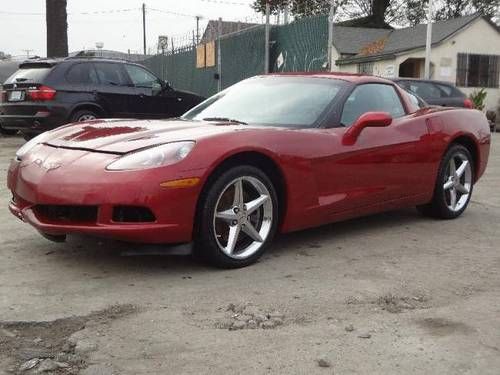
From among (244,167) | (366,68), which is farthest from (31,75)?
(366,68)

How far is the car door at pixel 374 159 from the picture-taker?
15.2ft

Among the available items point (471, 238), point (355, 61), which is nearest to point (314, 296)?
point (471, 238)

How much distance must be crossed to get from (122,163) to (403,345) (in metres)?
1.87

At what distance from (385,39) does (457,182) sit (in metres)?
23.6

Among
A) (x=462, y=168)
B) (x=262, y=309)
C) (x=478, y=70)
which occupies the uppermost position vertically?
(x=478, y=70)

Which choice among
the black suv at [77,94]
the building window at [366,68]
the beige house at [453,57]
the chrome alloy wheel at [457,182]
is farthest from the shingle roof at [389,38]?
the chrome alloy wheel at [457,182]

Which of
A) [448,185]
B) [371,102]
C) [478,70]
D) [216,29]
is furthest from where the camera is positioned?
[478,70]

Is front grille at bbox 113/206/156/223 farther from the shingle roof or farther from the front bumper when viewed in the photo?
the shingle roof

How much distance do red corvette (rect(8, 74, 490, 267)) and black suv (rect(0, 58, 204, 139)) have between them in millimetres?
5705

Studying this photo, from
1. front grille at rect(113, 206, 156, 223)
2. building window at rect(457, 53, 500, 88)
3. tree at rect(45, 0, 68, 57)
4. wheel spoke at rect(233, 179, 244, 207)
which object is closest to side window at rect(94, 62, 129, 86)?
tree at rect(45, 0, 68, 57)

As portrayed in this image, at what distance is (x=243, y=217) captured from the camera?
4.16 meters

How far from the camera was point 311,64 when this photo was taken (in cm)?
1421

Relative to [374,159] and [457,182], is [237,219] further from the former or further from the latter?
[457,182]

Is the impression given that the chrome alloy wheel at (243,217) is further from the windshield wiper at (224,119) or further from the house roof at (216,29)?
the house roof at (216,29)
